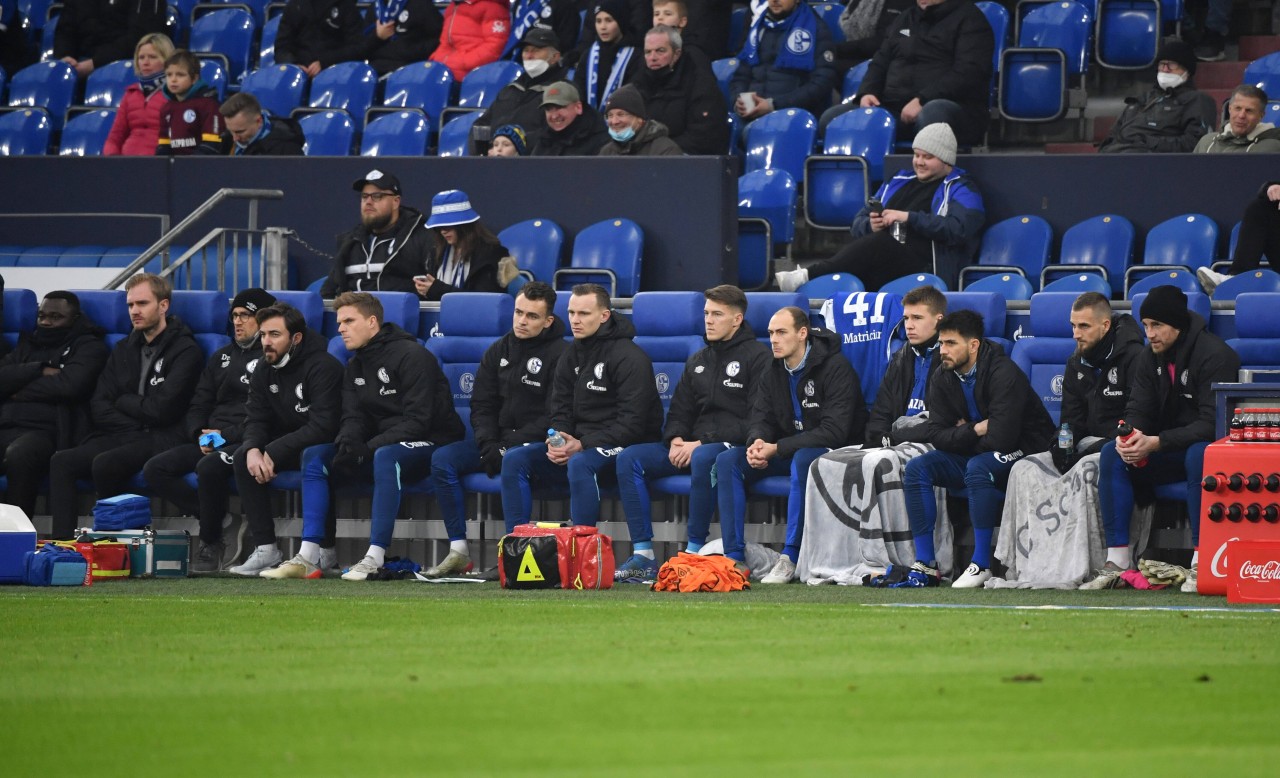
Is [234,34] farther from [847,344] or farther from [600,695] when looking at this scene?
[600,695]

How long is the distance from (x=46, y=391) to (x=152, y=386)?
2.60ft

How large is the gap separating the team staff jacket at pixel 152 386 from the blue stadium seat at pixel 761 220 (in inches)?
160

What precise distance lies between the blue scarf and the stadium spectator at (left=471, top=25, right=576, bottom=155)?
66.1 inches

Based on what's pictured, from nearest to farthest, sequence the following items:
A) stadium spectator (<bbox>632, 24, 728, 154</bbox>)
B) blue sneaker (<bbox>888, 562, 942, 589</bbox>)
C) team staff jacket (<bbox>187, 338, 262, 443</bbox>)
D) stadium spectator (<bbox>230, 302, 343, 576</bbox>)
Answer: blue sneaker (<bbox>888, 562, 942, 589</bbox>) → stadium spectator (<bbox>230, 302, 343, 576</bbox>) → team staff jacket (<bbox>187, 338, 262, 443</bbox>) → stadium spectator (<bbox>632, 24, 728, 154</bbox>)

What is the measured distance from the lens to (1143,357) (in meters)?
10.5

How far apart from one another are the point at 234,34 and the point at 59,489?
807 centimetres

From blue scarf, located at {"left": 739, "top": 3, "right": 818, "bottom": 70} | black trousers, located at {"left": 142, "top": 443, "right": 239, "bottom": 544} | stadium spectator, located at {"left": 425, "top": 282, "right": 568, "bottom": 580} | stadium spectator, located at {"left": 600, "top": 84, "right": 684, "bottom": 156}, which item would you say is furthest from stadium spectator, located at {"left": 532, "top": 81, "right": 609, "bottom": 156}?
black trousers, located at {"left": 142, "top": 443, "right": 239, "bottom": 544}

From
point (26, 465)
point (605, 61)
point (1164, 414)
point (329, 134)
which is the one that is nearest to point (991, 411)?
point (1164, 414)

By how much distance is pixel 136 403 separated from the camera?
42.1ft

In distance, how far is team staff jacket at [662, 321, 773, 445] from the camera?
1166 centimetres

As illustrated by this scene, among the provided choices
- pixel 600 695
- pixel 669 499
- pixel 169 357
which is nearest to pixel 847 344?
pixel 669 499

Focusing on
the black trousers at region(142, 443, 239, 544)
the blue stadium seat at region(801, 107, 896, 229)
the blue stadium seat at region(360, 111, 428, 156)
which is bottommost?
the black trousers at region(142, 443, 239, 544)

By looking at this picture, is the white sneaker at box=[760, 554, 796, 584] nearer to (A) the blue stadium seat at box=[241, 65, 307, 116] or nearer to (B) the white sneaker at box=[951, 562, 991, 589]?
(B) the white sneaker at box=[951, 562, 991, 589]

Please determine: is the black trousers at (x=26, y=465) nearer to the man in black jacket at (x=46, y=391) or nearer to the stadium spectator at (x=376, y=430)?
the man in black jacket at (x=46, y=391)
